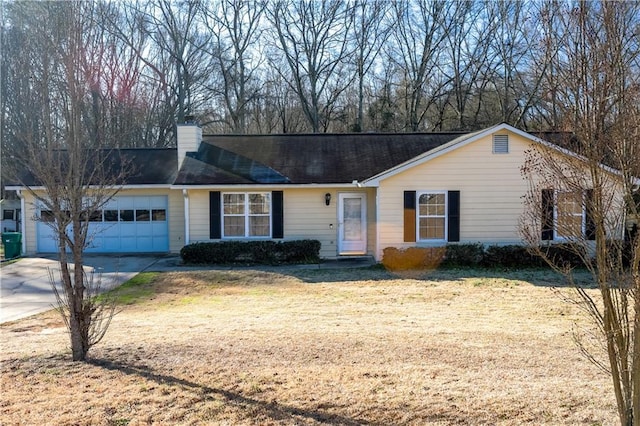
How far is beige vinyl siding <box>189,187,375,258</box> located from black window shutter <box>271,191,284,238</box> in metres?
0.16

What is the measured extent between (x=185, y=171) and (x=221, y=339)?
37.7 feet

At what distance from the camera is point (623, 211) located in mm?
3627

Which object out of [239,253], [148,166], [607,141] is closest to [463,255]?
[239,253]

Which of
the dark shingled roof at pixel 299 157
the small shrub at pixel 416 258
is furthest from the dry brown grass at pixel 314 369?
the dark shingled roof at pixel 299 157

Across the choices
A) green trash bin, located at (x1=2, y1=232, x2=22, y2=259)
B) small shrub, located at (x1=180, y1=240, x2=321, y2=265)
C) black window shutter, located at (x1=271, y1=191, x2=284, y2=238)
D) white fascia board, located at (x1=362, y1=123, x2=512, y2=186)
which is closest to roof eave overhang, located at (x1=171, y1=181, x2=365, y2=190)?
black window shutter, located at (x1=271, y1=191, x2=284, y2=238)

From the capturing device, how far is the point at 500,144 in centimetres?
1491

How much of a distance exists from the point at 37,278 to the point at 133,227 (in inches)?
205

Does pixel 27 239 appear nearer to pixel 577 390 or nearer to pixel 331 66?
pixel 577 390

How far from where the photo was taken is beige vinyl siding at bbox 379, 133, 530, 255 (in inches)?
590

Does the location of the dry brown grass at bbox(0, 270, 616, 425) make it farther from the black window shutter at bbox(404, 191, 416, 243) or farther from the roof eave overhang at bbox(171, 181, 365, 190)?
the roof eave overhang at bbox(171, 181, 365, 190)

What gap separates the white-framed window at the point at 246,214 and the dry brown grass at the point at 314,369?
23.6ft

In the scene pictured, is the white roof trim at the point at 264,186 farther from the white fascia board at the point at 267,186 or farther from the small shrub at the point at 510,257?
the small shrub at the point at 510,257

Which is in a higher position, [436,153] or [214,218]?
[436,153]

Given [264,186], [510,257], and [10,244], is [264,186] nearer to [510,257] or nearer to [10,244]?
[510,257]
